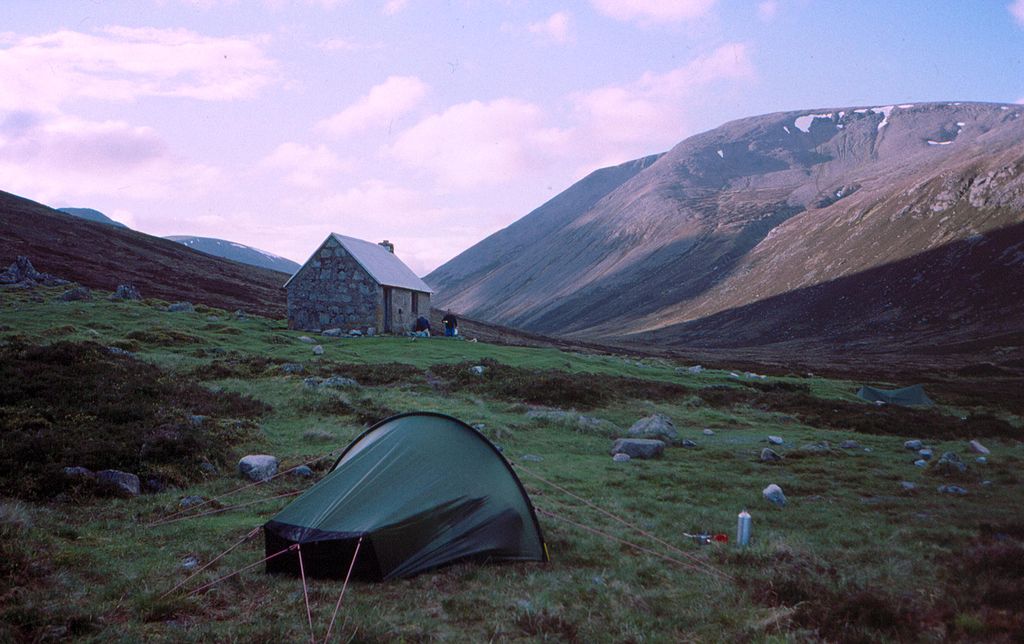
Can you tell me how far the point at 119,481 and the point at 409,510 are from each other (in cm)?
628

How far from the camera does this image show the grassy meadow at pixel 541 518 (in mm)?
7055

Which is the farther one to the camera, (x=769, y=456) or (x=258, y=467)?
(x=769, y=456)

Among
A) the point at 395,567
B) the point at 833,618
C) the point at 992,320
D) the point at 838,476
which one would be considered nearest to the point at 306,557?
the point at 395,567

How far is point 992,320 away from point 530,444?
88683mm

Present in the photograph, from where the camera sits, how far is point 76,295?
4119cm

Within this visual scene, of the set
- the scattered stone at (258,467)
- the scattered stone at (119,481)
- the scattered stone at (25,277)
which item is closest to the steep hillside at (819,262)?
the scattered stone at (25,277)

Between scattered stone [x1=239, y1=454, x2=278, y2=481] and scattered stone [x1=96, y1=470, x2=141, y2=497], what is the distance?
6.52 ft

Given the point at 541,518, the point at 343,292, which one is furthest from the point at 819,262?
the point at 541,518

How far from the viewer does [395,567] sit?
867 cm

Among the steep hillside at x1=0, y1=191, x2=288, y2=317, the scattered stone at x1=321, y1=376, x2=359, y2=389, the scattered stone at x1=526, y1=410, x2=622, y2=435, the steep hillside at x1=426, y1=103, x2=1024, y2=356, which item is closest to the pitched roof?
the steep hillside at x1=0, y1=191, x2=288, y2=317

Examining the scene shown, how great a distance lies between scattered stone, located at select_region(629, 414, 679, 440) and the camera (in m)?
19.5

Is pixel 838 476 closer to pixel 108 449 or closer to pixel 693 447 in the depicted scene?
pixel 693 447

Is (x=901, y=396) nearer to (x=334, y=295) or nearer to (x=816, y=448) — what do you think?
(x=816, y=448)

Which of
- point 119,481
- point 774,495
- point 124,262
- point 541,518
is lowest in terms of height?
point 774,495
